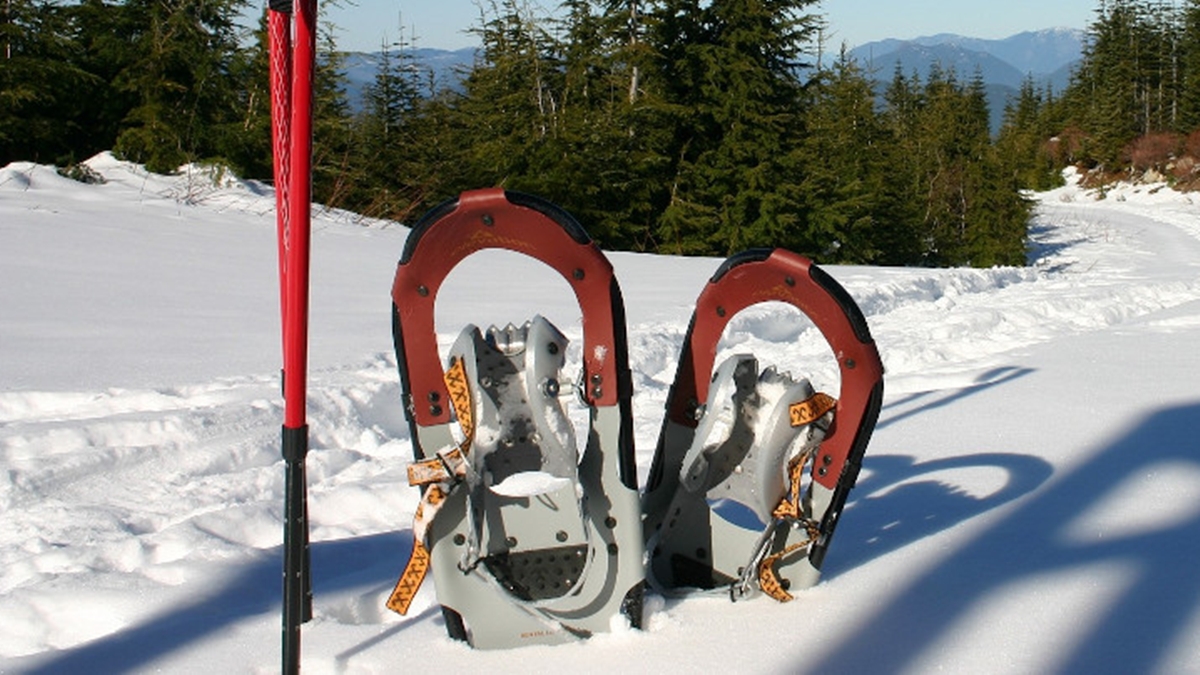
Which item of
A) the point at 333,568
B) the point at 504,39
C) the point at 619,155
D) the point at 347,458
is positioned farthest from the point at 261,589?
the point at 504,39

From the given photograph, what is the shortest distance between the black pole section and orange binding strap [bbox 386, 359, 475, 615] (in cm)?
24

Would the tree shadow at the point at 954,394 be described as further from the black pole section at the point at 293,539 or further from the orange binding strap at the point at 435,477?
the black pole section at the point at 293,539

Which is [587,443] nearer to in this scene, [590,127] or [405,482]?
[405,482]

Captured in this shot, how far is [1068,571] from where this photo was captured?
103 inches

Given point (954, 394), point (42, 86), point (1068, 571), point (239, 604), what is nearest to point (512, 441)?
point (239, 604)

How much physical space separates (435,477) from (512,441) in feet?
0.81

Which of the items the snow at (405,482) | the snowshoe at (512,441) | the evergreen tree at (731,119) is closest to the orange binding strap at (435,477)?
the snowshoe at (512,441)

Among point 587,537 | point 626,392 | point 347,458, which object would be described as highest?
point 626,392

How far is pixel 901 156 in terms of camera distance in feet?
100

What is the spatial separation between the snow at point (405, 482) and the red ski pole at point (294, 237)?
0.27 meters

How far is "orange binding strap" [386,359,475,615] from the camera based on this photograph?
221 centimetres

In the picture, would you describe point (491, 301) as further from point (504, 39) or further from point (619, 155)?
point (504, 39)

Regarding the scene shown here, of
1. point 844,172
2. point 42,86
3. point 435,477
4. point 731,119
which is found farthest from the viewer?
point 844,172

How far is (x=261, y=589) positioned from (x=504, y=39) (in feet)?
66.8
